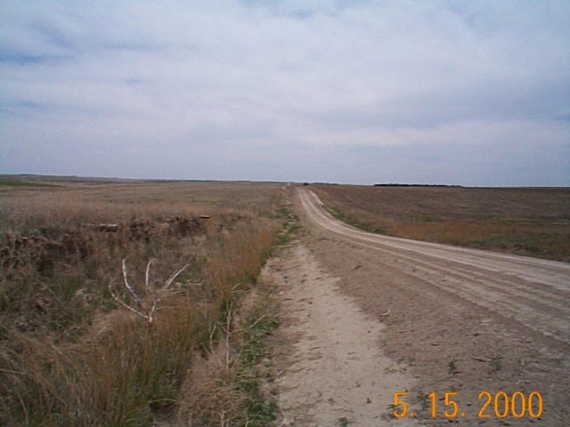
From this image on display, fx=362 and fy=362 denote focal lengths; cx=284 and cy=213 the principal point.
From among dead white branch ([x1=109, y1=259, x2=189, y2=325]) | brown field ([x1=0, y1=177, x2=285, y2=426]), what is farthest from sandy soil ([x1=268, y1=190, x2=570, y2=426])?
dead white branch ([x1=109, y1=259, x2=189, y2=325])

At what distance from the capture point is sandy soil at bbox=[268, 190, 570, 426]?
13.8 feet

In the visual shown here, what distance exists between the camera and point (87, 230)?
1026cm

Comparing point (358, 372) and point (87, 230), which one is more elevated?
point (87, 230)

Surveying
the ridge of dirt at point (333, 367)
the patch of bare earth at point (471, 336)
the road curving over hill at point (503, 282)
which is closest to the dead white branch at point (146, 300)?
the ridge of dirt at point (333, 367)

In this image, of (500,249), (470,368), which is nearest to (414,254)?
Result: (500,249)

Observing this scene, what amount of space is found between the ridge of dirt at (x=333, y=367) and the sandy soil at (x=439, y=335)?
2 cm

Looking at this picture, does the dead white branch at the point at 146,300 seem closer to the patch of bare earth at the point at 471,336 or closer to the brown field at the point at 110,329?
the brown field at the point at 110,329

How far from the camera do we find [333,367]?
5.40m

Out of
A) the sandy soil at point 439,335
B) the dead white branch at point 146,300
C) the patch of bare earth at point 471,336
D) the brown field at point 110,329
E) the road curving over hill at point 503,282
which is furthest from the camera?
the road curving over hill at point 503,282

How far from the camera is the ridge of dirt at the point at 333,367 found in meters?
4.23

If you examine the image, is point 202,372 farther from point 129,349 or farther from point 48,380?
point 48,380

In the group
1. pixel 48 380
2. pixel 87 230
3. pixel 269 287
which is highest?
pixel 87 230

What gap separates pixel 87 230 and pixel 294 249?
9650mm

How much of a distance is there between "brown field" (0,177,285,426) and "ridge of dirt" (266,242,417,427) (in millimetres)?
557
